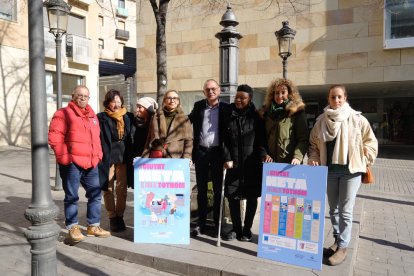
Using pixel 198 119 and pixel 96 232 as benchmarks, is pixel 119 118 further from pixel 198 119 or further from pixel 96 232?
pixel 96 232

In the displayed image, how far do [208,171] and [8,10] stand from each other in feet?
55.3

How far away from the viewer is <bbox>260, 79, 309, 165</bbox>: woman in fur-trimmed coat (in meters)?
3.73

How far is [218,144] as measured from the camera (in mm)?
4102

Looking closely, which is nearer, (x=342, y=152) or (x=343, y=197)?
(x=342, y=152)

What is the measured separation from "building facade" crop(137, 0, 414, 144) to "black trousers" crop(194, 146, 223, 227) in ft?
29.2

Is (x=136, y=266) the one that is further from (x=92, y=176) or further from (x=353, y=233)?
(x=353, y=233)

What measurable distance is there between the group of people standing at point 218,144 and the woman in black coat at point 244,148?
0.04 ft

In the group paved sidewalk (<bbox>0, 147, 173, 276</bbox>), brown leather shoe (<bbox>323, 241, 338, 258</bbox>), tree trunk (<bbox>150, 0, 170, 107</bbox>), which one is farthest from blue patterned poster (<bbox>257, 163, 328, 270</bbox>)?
tree trunk (<bbox>150, 0, 170, 107</bbox>)

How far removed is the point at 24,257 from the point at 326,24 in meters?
13.9

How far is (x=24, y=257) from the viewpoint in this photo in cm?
394

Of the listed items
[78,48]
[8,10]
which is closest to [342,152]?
[8,10]

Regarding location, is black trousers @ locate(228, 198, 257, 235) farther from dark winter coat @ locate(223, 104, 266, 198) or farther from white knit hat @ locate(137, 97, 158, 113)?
white knit hat @ locate(137, 97, 158, 113)

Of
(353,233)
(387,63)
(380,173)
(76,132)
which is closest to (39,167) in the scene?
(76,132)

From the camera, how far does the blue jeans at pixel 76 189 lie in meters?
4.15
